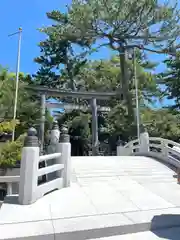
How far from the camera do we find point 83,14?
57.8ft

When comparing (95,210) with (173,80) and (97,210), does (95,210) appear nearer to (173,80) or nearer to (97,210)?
(97,210)

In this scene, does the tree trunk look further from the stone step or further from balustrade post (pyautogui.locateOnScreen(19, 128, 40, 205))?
the stone step

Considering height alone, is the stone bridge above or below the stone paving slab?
above

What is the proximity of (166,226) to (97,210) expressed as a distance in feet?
3.88

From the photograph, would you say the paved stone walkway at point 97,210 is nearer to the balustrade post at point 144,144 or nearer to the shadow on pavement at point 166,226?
the shadow on pavement at point 166,226

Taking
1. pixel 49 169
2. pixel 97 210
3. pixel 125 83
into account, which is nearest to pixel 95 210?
pixel 97 210

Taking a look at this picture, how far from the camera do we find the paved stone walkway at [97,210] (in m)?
3.55

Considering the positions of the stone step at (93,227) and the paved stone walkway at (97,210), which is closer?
the stone step at (93,227)

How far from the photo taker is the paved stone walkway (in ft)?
11.7

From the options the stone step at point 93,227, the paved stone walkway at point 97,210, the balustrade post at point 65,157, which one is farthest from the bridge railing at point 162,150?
the stone step at point 93,227

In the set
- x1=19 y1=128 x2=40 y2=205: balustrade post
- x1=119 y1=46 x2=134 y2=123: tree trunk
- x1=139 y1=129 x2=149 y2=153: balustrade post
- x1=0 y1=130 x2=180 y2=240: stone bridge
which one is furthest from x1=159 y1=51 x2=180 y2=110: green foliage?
x1=19 y1=128 x2=40 y2=205: balustrade post

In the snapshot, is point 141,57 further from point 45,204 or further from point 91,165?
point 45,204

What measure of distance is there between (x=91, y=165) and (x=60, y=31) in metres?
14.5

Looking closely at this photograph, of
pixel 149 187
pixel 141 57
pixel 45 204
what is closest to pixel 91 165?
pixel 149 187
